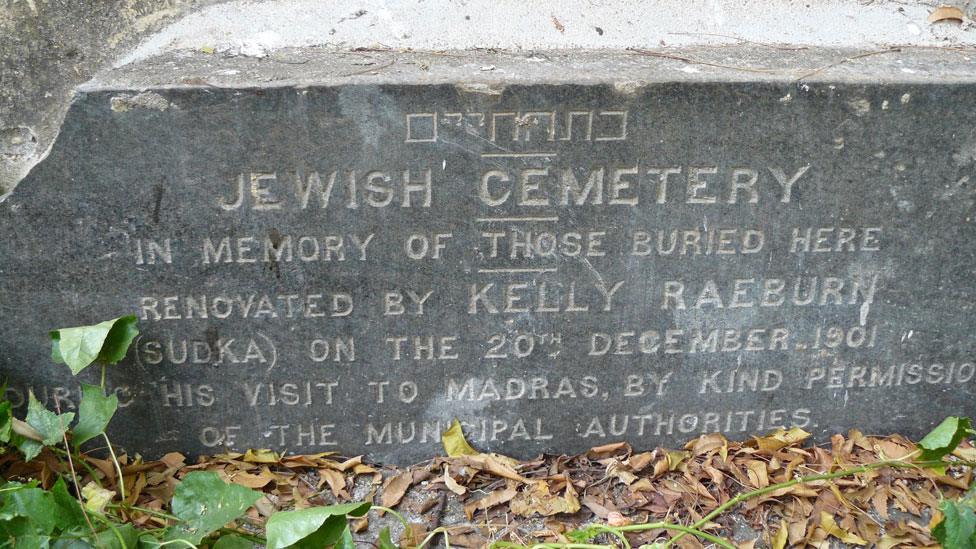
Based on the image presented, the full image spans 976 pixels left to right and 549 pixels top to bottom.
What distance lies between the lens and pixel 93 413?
226 centimetres

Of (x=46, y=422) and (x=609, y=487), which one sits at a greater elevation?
(x=46, y=422)

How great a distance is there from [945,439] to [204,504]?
187cm

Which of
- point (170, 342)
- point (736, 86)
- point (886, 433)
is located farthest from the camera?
point (886, 433)

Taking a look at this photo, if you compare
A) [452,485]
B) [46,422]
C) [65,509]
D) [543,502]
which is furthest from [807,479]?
[46,422]

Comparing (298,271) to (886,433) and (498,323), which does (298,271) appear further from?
(886,433)

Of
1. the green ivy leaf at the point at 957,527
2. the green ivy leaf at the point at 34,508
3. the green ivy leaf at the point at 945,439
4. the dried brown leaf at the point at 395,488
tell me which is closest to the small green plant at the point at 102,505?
the green ivy leaf at the point at 34,508

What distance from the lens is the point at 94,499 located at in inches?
90.6

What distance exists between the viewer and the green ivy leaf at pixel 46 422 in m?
2.23

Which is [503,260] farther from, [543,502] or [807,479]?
[807,479]

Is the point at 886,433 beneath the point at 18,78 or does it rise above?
beneath

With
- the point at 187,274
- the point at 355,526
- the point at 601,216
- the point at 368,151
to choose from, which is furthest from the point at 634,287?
the point at 187,274

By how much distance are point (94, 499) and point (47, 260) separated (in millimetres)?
626

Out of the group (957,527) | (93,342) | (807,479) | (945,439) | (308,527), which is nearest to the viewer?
(308,527)

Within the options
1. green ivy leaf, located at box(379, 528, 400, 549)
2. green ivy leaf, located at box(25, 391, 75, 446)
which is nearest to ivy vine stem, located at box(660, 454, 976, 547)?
green ivy leaf, located at box(379, 528, 400, 549)
